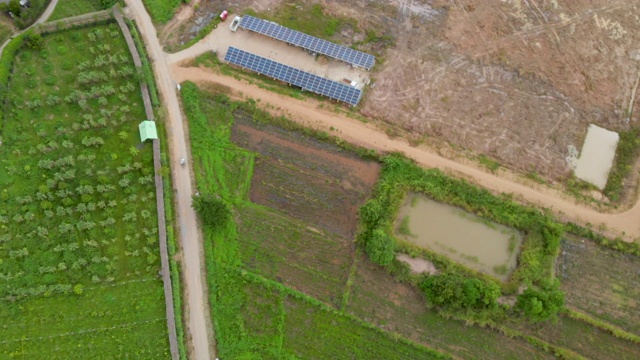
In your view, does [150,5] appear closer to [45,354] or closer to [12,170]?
[12,170]

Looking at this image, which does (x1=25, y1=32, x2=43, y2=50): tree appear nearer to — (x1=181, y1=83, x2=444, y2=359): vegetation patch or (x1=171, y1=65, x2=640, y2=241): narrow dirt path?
(x1=171, y1=65, x2=640, y2=241): narrow dirt path

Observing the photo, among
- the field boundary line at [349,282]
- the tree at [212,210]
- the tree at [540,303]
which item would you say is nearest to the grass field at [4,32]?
the tree at [212,210]

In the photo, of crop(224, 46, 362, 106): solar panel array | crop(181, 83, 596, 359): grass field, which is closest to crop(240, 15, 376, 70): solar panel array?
crop(224, 46, 362, 106): solar panel array

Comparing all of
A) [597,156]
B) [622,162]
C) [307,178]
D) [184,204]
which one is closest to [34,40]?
[184,204]

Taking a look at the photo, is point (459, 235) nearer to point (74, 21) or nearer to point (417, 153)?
point (417, 153)

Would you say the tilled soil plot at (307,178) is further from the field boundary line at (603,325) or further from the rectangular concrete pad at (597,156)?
the field boundary line at (603,325)

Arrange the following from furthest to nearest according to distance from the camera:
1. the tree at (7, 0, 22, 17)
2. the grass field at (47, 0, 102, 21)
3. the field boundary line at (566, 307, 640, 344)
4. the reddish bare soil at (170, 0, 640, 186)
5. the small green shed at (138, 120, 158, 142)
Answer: the grass field at (47, 0, 102, 21)
the tree at (7, 0, 22, 17)
the reddish bare soil at (170, 0, 640, 186)
the small green shed at (138, 120, 158, 142)
the field boundary line at (566, 307, 640, 344)

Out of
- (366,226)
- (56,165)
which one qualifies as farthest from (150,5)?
(366,226)
